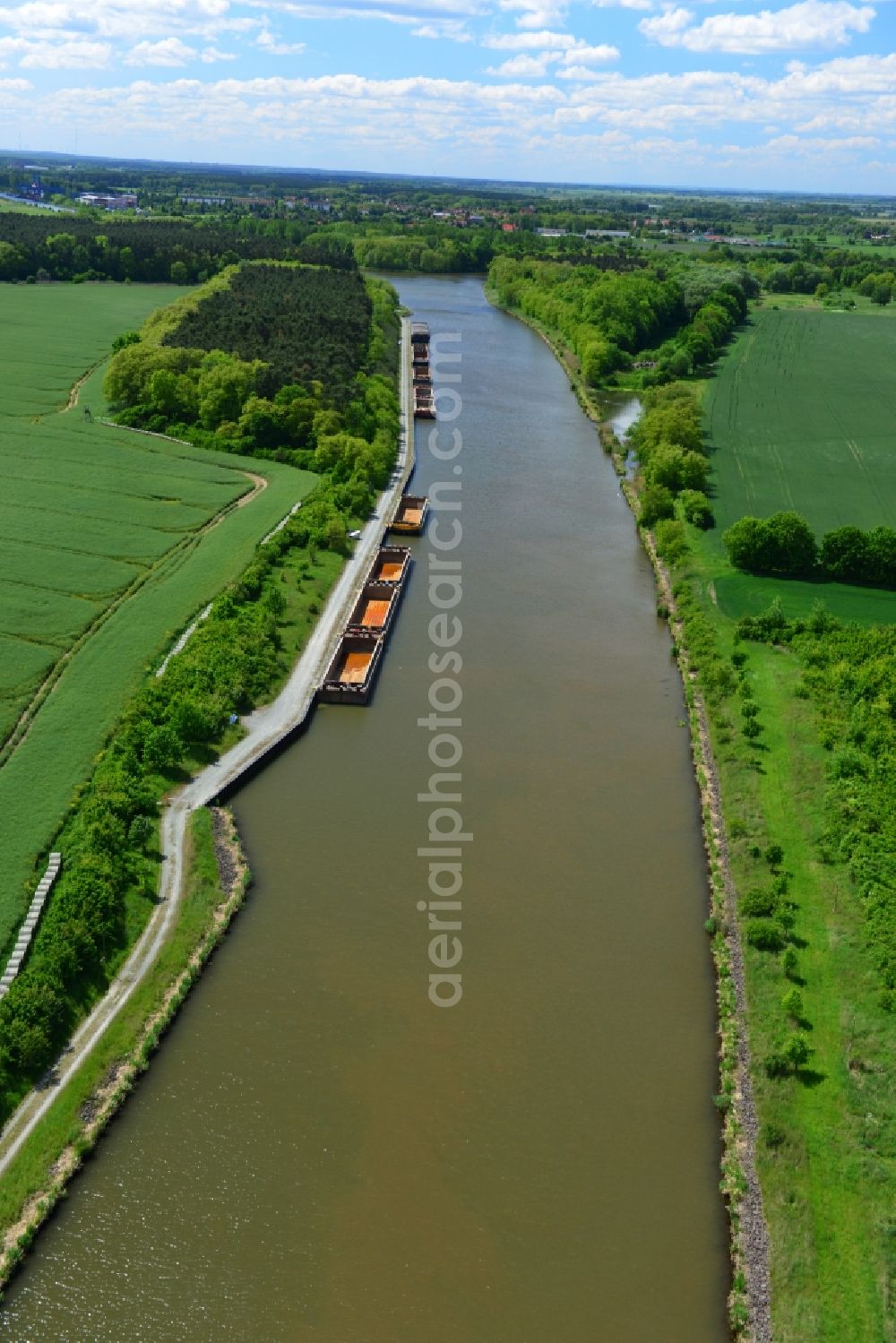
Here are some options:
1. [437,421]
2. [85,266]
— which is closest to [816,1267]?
[437,421]

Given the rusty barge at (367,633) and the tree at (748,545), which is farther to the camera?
the tree at (748,545)

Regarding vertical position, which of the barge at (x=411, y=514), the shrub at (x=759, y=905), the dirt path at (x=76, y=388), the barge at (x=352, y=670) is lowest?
the shrub at (x=759, y=905)

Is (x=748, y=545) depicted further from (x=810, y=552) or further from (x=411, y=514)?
(x=411, y=514)

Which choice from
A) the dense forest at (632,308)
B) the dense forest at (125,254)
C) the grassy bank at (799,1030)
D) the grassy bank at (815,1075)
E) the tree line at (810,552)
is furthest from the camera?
the dense forest at (125,254)

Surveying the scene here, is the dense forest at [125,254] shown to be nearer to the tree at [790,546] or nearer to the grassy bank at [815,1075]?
the tree at [790,546]

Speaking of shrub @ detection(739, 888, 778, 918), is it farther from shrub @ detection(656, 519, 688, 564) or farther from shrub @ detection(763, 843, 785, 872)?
shrub @ detection(656, 519, 688, 564)

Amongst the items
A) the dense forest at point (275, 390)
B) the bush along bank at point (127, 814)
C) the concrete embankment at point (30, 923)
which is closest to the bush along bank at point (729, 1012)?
the bush along bank at point (127, 814)

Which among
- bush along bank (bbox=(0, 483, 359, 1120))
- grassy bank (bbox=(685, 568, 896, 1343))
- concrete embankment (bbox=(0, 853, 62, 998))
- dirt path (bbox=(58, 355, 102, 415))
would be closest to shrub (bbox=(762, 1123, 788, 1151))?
grassy bank (bbox=(685, 568, 896, 1343))
